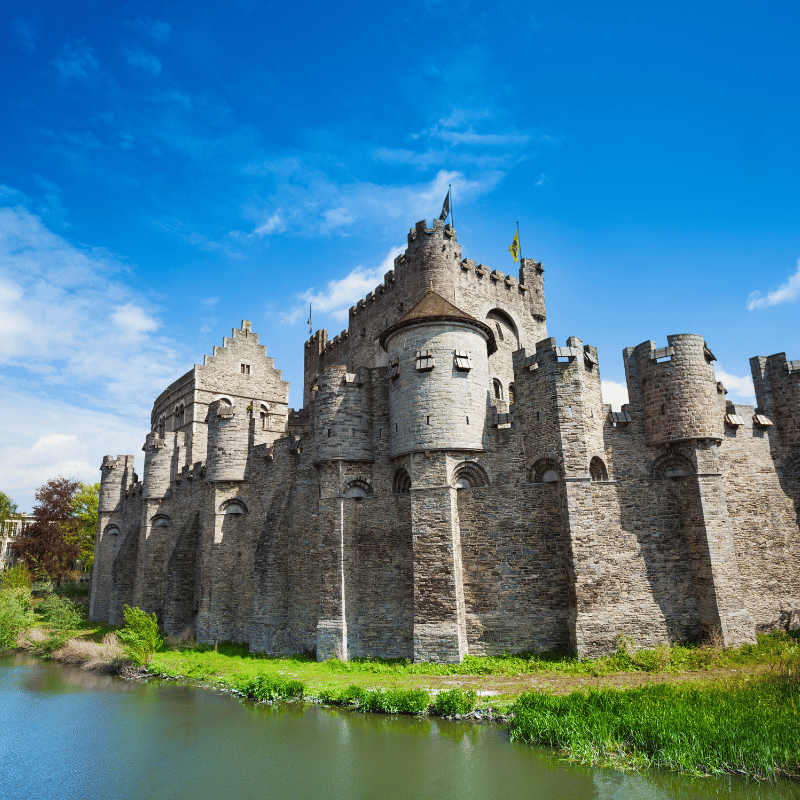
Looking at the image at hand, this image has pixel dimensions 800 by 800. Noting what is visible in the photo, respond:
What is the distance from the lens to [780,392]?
20.4 m

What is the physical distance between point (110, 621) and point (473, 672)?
2717 centimetres

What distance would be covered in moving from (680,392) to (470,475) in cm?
713

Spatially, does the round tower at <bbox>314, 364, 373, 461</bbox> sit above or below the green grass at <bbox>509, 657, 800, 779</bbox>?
above

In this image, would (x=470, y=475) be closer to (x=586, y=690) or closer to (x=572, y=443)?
(x=572, y=443)

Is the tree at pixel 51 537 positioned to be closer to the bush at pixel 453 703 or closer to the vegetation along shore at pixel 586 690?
the vegetation along shore at pixel 586 690

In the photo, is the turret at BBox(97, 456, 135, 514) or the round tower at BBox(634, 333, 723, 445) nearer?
the round tower at BBox(634, 333, 723, 445)

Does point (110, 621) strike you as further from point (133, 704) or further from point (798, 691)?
point (798, 691)

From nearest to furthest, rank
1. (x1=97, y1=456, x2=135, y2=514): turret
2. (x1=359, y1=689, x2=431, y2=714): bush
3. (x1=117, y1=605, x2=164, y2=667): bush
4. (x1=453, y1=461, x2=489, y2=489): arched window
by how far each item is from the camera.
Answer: (x1=359, y1=689, x2=431, y2=714): bush, (x1=453, y1=461, x2=489, y2=489): arched window, (x1=117, y1=605, x2=164, y2=667): bush, (x1=97, y1=456, x2=135, y2=514): turret

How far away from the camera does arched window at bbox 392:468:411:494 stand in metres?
20.2

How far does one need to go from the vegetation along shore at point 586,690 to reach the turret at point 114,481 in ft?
52.9

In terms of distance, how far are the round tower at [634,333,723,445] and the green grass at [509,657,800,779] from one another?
291 inches

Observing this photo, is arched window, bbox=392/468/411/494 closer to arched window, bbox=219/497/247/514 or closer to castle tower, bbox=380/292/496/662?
castle tower, bbox=380/292/496/662

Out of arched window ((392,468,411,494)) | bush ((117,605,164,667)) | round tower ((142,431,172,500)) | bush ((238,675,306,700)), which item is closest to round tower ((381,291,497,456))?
arched window ((392,468,411,494))

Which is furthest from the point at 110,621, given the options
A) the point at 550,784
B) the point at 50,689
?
the point at 550,784
